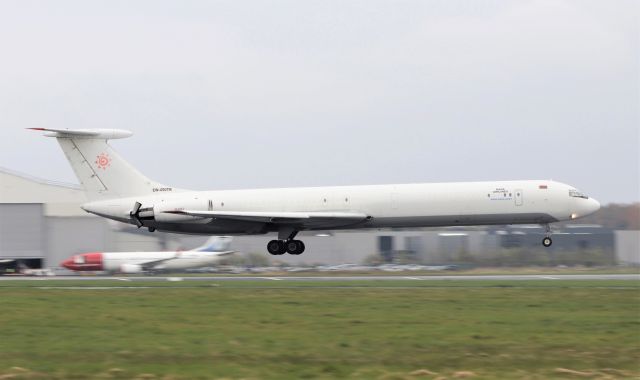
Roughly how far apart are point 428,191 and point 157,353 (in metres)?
28.2

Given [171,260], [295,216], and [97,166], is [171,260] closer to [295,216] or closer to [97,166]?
[97,166]

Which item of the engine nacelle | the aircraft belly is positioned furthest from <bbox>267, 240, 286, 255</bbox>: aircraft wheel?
the engine nacelle

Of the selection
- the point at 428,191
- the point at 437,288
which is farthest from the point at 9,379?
the point at 428,191

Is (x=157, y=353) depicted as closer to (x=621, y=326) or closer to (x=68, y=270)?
(x=621, y=326)

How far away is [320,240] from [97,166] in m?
23.7

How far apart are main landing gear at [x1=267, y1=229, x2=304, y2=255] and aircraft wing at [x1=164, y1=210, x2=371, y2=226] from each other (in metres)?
1.32

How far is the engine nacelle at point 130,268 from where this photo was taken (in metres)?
60.2

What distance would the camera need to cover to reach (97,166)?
4944cm

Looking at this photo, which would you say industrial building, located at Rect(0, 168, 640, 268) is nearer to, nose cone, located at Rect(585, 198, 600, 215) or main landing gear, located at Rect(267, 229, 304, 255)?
main landing gear, located at Rect(267, 229, 304, 255)

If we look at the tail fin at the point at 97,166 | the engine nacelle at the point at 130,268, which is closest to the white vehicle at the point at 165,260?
the engine nacelle at the point at 130,268

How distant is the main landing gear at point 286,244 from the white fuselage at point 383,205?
0.60 metres

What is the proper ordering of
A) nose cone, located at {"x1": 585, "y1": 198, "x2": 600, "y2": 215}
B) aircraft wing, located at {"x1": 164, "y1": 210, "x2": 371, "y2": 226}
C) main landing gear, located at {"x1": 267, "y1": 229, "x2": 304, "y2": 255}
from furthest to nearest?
main landing gear, located at {"x1": 267, "y1": 229, "x2": 304, "y2": 255}, nose cone, located at {"x1": 585, "y1": 198, "x2": 600, "y2": 215}, aircraft wing, located at {"x1": 164, "y1": 210, "x2": 371, "y2": 226}

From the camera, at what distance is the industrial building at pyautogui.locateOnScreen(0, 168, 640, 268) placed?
60094mm

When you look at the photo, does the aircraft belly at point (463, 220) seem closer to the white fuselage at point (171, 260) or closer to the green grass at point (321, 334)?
the green grass at point (321, 334)
